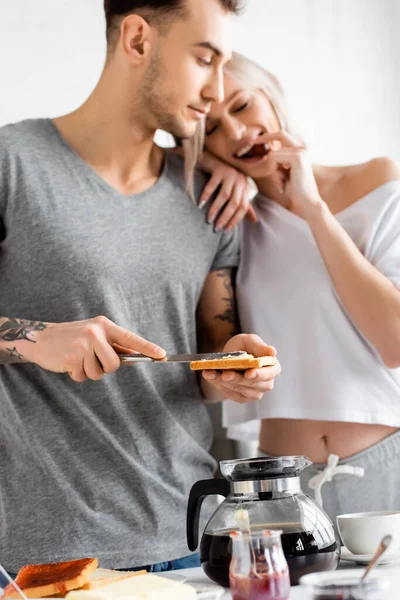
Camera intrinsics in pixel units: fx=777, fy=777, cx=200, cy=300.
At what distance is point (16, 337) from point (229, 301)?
543 millimetres

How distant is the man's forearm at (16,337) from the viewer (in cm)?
139

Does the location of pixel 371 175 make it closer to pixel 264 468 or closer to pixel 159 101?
pixel 159 101

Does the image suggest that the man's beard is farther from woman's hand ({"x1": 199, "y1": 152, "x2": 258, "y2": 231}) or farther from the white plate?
the white plate

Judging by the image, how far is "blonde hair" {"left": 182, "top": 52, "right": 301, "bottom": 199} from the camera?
71.4 inches

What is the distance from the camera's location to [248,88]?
183cm

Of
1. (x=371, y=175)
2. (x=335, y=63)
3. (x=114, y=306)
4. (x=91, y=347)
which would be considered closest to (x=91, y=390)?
(x=114, y=306)

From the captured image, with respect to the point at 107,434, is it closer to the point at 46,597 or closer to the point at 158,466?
the point at 158,466

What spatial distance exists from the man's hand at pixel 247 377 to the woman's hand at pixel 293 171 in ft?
1.40

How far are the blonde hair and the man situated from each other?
0.21 feet

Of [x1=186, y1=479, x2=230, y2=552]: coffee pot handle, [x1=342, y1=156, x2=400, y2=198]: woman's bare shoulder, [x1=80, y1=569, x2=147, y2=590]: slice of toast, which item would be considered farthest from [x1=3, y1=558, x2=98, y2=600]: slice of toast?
[x1=342, y1=156, x2=400, y2=198]: woman's bare shoulder

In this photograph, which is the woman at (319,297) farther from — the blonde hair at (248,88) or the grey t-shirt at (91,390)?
the grey t-shirt at (91,390)

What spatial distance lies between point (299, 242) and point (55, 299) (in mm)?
595

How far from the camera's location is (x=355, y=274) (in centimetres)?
163

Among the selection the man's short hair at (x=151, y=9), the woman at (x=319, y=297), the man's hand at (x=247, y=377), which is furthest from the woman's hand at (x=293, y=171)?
the man's hand at (x=247, y=377)
